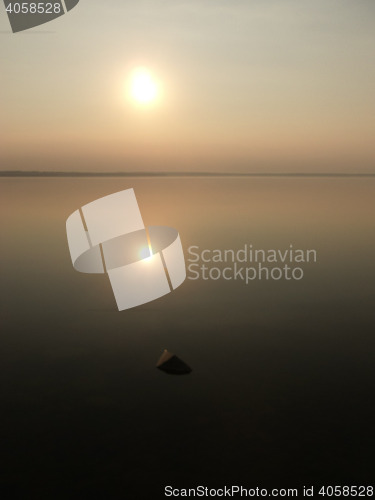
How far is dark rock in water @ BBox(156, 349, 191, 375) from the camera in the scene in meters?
4.37

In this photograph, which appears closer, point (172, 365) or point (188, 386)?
point (188, 386)

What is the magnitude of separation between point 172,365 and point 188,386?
0.38m

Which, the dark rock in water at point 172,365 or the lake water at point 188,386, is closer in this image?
the lake water at point 188,386

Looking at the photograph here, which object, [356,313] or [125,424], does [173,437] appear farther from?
[356,313]

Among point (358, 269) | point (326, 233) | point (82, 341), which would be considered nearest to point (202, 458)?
point (82, 341)

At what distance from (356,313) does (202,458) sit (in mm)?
3380

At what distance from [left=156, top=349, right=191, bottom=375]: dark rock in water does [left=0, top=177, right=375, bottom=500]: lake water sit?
3.0 inches

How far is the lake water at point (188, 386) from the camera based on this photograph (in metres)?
3.04

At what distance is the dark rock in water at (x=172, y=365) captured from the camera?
437cm

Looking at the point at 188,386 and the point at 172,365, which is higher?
the point at 172,365

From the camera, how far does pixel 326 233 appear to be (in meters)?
12.4

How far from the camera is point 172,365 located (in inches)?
174

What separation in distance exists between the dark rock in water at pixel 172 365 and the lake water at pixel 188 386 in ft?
0.25

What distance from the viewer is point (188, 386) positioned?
13.4 ft
